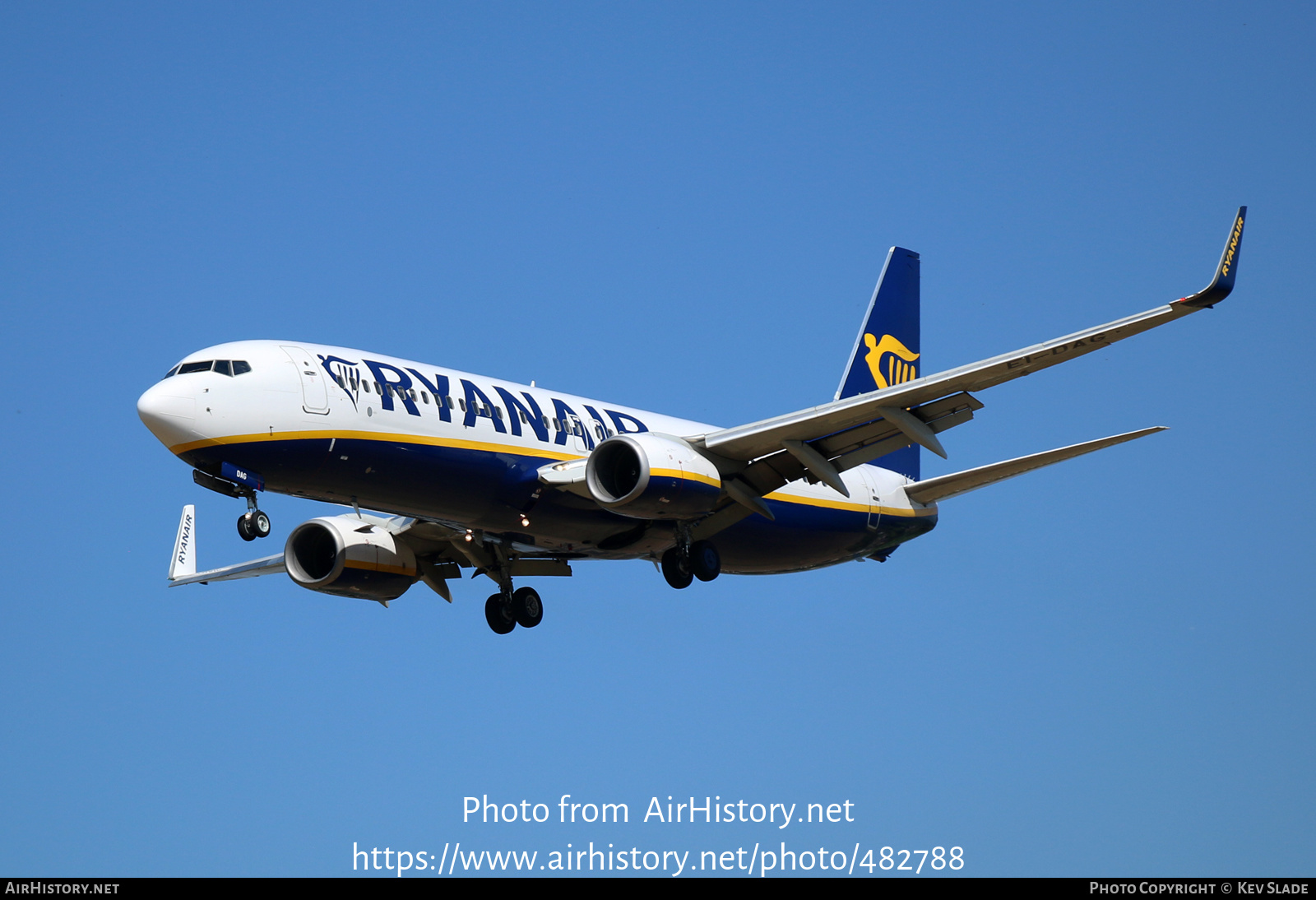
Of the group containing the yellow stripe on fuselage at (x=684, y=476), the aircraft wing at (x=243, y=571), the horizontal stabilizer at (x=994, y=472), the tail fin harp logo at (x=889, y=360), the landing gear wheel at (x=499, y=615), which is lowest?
the landing gear wheel at (x=499, y=615)

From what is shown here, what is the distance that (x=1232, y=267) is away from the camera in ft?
81.1

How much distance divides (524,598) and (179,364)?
11.0 m

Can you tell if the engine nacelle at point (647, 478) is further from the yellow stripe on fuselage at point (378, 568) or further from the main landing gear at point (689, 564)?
the yellow stripe on fuselage at point (378, 568)

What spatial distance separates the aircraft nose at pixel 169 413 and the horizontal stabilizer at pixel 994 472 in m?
17.4

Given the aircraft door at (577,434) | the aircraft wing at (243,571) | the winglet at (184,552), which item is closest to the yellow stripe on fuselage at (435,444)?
the aircraft door at (577,434)

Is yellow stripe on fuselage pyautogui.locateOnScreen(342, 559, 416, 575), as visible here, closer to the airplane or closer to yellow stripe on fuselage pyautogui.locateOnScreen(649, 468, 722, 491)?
the airplane

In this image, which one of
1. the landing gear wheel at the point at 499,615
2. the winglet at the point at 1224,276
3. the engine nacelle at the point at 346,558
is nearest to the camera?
the winglet at the point at 1224,276

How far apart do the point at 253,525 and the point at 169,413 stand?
2423 mm

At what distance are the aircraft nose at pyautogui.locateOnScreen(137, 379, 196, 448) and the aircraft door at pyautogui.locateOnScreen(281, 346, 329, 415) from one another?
79.0 inches

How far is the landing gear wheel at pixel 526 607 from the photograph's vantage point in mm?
33969

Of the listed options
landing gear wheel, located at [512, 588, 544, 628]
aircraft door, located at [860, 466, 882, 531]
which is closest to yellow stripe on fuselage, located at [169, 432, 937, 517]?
aircraft door, located at [860, 466, 882, 531]

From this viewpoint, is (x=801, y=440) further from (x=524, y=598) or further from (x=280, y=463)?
(x=280, y=463)

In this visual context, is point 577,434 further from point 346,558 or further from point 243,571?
point 243,571

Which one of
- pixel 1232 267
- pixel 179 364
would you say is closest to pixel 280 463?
pixel 179 364
